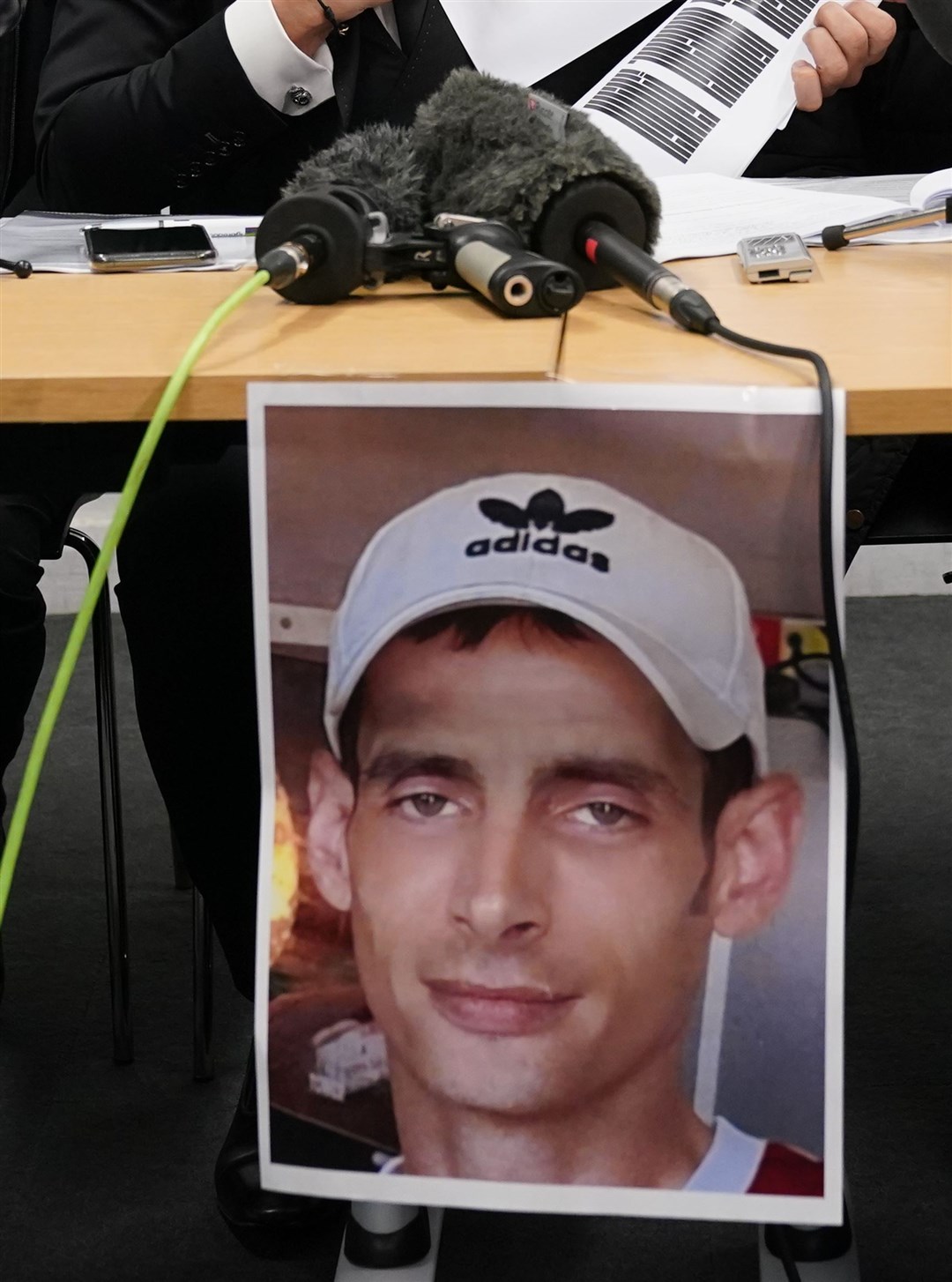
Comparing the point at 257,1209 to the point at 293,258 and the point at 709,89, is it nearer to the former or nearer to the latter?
the point at 293,258

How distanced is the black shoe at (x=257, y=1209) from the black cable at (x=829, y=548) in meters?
0.48

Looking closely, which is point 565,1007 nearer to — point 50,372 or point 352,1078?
point 352,1078

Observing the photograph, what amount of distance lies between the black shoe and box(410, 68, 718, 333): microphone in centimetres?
59

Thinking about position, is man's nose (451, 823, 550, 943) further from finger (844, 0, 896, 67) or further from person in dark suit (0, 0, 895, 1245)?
finger (844, 0, 896, 67)

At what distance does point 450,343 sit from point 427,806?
204 millimetres

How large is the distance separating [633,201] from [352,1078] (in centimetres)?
46

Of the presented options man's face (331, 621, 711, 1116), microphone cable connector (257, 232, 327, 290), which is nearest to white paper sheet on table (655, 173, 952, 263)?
microphone cable connector (257, 232, 327, 290)

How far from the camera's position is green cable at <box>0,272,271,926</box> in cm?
55

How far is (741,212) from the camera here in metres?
0.94

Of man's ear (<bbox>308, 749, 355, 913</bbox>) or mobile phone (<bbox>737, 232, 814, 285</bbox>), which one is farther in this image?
mobile phone (<bbox>737, 232, 814, 285</bbox>)

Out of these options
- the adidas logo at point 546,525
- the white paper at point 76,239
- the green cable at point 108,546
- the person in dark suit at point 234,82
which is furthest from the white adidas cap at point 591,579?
the person in dark suit at point 234,82

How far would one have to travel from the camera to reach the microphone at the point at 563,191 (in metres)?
0.67

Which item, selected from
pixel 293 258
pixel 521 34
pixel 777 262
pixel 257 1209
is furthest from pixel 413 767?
pixel 521 34

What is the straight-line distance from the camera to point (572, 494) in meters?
0.59
